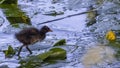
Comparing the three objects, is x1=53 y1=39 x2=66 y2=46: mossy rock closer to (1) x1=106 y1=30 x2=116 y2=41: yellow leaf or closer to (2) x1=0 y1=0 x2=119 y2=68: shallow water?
(2) x1=0 y1=0 x2=119 y2=68: shallow water

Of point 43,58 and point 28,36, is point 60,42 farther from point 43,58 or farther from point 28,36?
point 43,58

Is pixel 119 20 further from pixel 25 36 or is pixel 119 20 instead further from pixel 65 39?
pixel 25 36

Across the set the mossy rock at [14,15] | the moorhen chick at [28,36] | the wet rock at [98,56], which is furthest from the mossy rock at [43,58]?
the mossy rock at [14,15]

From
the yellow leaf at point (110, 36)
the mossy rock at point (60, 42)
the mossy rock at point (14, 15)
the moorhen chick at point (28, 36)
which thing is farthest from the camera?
the mossy rock at point (14, 15)

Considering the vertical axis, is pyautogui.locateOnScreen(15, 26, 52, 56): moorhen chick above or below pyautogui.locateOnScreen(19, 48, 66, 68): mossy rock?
above

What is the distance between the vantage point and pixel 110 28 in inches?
350

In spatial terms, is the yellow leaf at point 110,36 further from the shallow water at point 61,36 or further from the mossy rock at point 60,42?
the mossy rock at point 60,42

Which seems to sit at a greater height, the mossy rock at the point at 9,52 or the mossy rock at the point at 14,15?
the mossy rock at the point at 14,15

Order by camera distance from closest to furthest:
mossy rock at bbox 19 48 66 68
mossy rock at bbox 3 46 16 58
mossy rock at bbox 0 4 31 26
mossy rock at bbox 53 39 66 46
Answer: mossy rock at bbox 19 48 66 68 < mossy rock at bbox 3 46 16 58 < mossy rock at bbox 53 39 66 46 < mossy rock at bbox 0 4 31 26

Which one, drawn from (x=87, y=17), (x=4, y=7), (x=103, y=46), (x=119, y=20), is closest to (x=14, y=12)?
(x=4, y=7)

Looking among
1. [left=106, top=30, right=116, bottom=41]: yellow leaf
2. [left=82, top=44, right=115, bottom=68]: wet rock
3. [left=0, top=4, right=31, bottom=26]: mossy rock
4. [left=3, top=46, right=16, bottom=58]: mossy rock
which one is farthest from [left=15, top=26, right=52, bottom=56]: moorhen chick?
Answer: [left=0, top=4, right=31, bottom=26]: mossy rock

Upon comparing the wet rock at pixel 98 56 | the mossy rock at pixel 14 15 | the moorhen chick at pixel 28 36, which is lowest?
the wet rock at pixel 98 56

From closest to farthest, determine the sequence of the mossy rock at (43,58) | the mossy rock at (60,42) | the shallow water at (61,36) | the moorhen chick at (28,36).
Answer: the mossy rock at (43,58), the shallow water at (61,36), the moorhen chick at (28,36), the mossy rock at (60,42)

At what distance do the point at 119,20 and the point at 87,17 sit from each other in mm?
750
